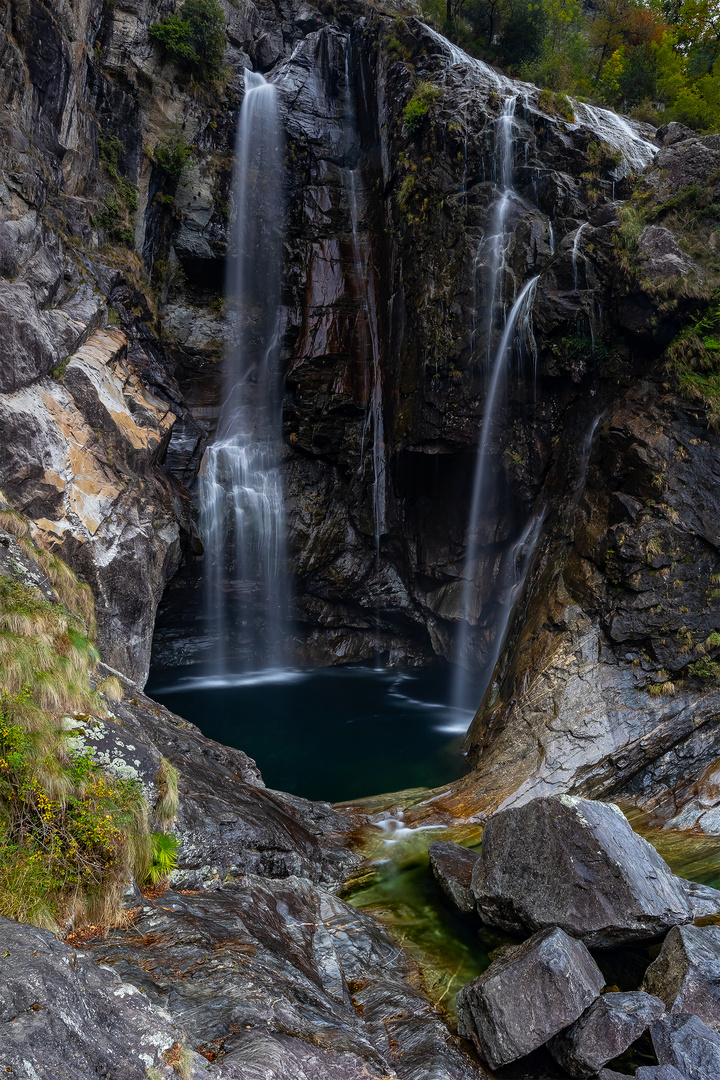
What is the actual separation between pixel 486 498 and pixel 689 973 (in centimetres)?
1242

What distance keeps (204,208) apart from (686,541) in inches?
694

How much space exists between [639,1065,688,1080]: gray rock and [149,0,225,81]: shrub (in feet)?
80.5

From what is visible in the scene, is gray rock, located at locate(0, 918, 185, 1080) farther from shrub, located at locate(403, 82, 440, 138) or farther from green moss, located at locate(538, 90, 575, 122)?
green moss, located at locate(538, 90, 575, 122)

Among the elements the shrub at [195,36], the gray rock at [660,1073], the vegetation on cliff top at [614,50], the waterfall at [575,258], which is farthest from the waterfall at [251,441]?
the gray rock at [660,1073]

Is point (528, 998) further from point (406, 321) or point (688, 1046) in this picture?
point (406, 321)

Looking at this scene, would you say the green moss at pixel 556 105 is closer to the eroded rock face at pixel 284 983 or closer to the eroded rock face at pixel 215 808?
the eroded rock face at pixel 215 808

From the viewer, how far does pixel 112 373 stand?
13.0m

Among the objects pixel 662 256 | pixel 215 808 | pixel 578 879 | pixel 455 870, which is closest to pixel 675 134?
pixel 662 256

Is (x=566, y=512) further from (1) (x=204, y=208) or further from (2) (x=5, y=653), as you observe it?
(1) (x=204, y=208)

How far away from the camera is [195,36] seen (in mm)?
19219

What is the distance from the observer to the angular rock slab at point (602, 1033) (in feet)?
14.9

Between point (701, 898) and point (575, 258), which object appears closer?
point (701, 898)

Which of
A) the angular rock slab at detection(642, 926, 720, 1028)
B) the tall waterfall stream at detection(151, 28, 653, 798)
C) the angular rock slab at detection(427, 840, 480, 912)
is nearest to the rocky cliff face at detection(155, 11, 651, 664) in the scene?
the tall waterfall stream at detection(151, 28, 653, 798)

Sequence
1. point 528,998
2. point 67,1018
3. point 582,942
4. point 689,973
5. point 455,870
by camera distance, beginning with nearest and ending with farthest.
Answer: point 67,1018 → point 528,998 → point 689,973 → point 582,942 → point 455,870
